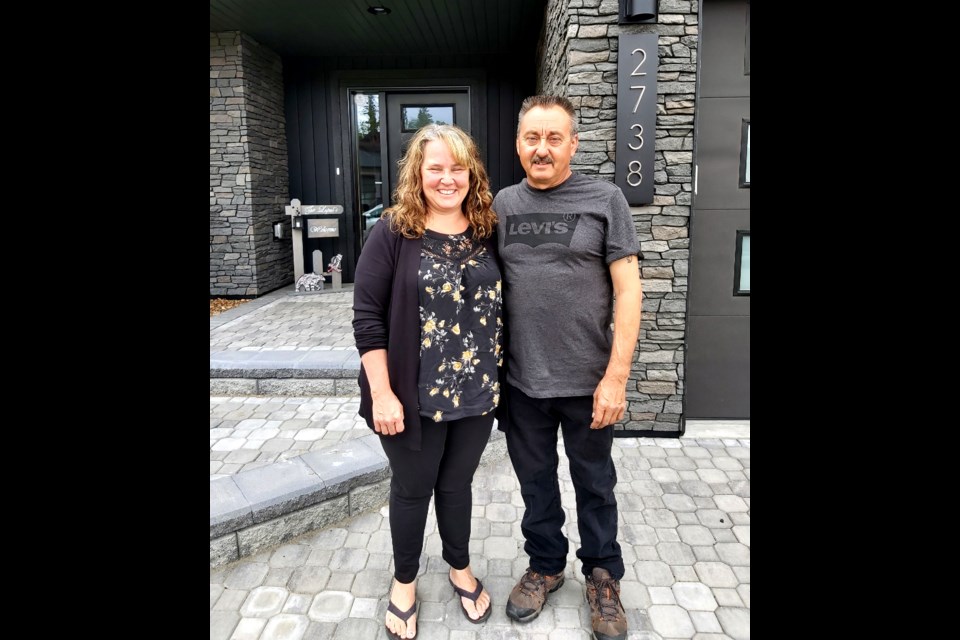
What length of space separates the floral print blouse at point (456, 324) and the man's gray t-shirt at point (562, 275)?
98 mm

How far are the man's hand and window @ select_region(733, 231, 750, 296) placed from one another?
2.35m

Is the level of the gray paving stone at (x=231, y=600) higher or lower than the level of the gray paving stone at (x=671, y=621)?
higher

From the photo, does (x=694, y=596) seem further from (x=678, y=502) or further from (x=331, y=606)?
(x=331, y=606)

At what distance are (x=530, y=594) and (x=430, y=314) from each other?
3.60 feet

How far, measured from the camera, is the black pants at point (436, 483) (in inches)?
69.3

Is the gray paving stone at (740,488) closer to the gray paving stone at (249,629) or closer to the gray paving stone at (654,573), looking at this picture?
the gray paving stone at (654,573)

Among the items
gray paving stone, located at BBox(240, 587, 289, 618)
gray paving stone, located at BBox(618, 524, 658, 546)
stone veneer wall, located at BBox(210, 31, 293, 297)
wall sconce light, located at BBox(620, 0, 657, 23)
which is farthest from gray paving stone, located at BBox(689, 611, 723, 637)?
stone veneer wall, located at BBox(210, 31, 293, 297)

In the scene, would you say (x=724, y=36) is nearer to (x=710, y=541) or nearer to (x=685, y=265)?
(x=685, y=265)

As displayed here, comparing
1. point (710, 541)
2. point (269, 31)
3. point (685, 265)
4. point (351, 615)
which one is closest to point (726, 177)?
point (685, 265)

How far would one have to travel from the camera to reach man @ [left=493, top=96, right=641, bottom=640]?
1.70 metres

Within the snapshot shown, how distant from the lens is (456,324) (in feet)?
5.51

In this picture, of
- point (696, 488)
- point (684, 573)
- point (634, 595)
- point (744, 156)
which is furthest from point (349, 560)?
point (744, 156)

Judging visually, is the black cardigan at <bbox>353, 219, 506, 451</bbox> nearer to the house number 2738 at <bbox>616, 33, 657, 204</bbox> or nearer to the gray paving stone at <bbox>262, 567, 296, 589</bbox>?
the gray paving stone at <bbox>262, 567, 296, 589</bbox>

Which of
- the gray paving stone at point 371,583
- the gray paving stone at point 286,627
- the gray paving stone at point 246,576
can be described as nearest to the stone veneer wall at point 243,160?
the gray paving stone at point 246,576
